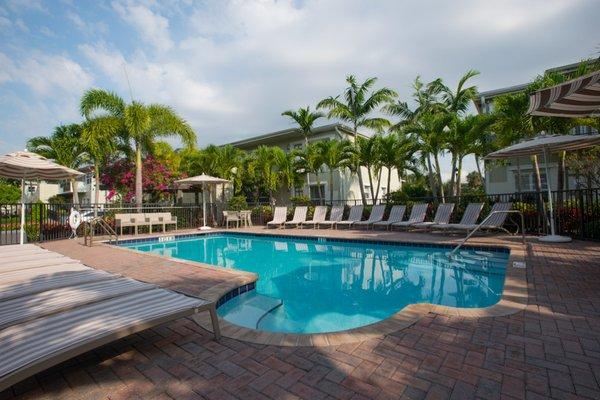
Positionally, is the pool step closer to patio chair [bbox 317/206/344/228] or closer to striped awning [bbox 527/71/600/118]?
striped awning [bbox 527/71/600/118]

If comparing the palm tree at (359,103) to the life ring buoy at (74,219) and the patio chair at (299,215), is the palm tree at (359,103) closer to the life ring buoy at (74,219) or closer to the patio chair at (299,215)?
the patio chair at (299,215)

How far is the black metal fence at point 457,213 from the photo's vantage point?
805 centimetres

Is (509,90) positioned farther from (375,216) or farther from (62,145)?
(62,145)

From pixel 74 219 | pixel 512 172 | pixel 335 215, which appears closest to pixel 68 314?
pixel 74 219

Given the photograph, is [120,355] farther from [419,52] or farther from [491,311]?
[419,52]

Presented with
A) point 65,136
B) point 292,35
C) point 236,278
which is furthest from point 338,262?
point 65,136

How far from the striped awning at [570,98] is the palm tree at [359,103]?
1286 cm

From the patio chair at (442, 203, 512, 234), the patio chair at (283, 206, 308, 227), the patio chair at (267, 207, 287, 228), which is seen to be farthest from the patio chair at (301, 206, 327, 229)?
the patio chair at (442, 203, 512, 234)

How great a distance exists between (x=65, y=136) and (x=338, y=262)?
23.0 metres

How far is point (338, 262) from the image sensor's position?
8.20 metres

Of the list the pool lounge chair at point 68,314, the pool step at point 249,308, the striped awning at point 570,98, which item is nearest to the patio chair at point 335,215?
the pool step at point 249,308

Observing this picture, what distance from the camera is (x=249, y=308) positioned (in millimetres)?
4578

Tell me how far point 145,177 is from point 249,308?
18951 mm

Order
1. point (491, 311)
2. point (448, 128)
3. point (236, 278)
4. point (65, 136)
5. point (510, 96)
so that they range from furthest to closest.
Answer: point (65, 136) → point (448, 128) → point (510, 96) → point (236, 278) → point (491, 311)
